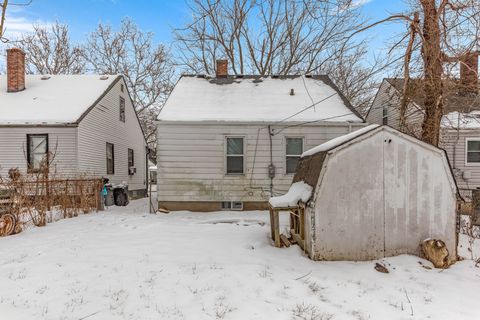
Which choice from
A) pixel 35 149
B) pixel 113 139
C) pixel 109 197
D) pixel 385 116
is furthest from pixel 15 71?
pixel 385 116

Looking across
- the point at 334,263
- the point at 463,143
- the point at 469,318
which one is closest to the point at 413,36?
the point at 334,263

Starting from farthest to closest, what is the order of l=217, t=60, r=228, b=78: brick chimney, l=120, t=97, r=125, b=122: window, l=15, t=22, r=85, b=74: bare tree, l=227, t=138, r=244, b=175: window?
l=15, t=22, r=85, b=74: bare tree → l=120, t=97, r=125, b=122: window → l=217, t=60, r=228, b=78: brick chimney → l=227, t=138, r=244, b=175: window

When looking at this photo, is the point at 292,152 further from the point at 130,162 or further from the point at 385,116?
the point at 130,162

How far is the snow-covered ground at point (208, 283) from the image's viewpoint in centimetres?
379

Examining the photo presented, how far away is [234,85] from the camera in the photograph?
1373 cm

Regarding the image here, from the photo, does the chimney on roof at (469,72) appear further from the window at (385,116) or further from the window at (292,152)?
the window at (385,116)

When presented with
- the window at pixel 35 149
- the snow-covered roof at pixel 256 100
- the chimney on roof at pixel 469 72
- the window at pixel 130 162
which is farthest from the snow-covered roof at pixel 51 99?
the chimney on roof at pixel 469 72

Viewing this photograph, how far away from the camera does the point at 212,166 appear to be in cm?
1118

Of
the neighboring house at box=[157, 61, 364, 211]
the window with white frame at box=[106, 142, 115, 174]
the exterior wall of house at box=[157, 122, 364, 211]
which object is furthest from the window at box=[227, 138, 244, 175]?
the window with white frame at box=[106, 142, 115, 174]

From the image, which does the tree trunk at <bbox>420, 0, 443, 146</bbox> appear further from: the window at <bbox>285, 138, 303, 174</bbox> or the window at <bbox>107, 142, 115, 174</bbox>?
the window at <bbox>107, 142, 115, 174</bbox>

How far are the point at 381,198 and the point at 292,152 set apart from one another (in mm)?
5915

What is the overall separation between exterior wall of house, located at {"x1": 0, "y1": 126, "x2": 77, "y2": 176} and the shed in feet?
37.8

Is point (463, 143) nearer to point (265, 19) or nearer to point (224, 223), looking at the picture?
point (224, 223)

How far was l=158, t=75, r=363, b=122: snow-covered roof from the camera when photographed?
11.4m
